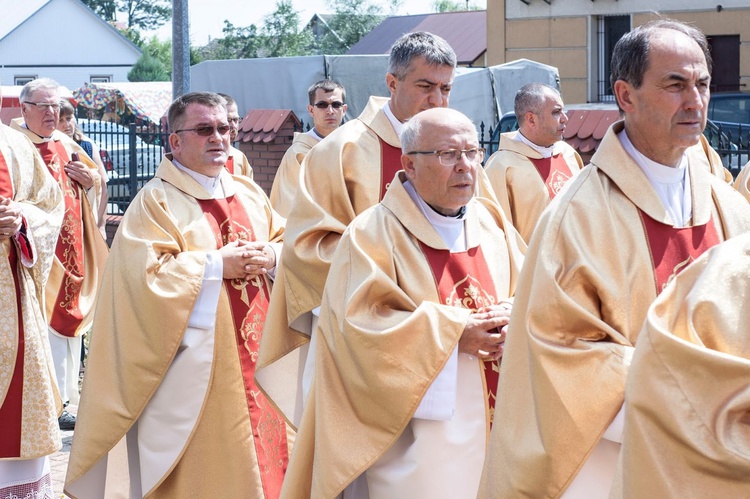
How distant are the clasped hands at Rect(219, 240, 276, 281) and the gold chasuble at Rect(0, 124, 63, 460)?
0.98 m

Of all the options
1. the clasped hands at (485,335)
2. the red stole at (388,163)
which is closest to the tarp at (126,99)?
the red stole at (388,163)

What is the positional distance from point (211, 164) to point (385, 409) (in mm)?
1598

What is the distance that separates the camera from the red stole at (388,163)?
4.74 metres

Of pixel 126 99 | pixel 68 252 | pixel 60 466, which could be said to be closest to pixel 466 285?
pixel 60 466

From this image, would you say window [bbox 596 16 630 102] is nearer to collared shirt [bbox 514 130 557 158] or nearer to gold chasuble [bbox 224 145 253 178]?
gold chasuble [bbox 224 145 253 178]

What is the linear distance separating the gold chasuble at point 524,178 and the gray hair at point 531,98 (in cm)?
15

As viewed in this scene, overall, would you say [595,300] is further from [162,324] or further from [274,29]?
[274,29]

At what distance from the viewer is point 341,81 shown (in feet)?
49.2

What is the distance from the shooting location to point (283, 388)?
15.8ft

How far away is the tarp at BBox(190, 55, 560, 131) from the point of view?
15.0 metres

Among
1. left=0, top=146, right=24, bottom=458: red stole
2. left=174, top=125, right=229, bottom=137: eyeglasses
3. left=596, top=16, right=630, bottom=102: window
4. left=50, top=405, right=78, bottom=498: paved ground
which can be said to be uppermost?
left=596, top=16, right=630, bottom=102: window

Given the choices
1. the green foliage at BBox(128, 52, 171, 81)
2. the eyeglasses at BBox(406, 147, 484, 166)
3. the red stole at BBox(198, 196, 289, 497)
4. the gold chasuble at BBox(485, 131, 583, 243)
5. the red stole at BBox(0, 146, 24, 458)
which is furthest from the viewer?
the green foliage at BBox(128, 52, 171, 81)

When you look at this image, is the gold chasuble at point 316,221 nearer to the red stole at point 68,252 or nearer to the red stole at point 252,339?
the red stole at point 252,339

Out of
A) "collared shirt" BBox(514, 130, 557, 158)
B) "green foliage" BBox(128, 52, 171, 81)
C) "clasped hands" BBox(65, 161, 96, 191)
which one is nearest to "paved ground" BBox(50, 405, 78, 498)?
"clasped hands" BBox(65, 161, 96, 191)
